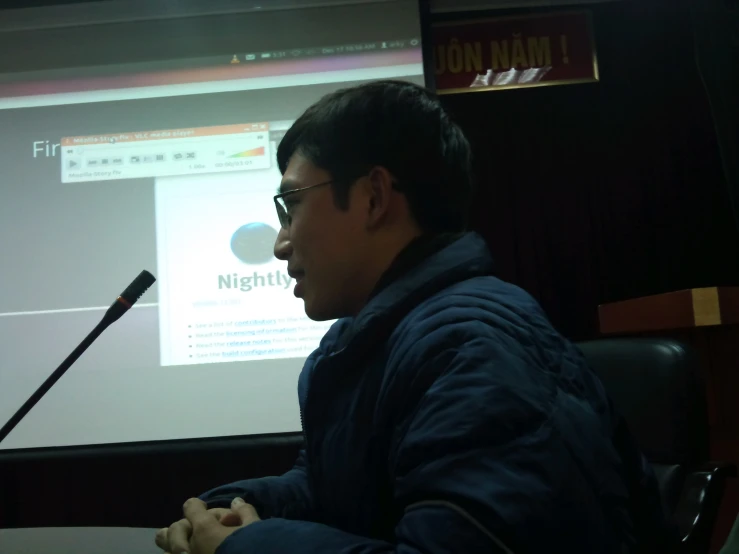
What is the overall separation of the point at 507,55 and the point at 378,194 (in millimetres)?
1741

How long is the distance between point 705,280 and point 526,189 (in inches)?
29.7

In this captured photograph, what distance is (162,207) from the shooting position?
5.94ft

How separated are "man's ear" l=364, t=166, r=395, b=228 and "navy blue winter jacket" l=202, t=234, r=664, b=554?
0.11m

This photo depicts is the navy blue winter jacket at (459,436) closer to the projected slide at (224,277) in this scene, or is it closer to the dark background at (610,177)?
the projected slide at (224,277)

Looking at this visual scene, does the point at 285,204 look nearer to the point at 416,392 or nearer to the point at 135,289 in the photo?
the point at 135,289

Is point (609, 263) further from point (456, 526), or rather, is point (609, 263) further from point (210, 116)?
point (456, 526)

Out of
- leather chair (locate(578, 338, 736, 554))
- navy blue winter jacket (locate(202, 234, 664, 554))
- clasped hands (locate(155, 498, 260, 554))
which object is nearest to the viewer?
navy blue winter jacket (locate(202, 234, 664, 554))

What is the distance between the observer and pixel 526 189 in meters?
2.34

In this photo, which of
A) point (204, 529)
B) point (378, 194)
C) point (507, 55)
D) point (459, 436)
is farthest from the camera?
point (507, 55)

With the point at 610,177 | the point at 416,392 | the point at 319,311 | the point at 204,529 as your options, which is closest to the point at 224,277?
the point at 319,311

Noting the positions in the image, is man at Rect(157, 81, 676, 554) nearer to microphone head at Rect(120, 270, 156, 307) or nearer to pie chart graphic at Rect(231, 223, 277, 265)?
microphone head at Rect(120, 270, 156, 307)

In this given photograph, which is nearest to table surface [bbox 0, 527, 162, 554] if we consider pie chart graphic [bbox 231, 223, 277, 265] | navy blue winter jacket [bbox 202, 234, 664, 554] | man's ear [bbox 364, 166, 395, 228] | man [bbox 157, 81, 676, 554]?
man [bbox 157, 81, 676, 554]

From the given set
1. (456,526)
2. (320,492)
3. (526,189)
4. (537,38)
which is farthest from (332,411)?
(537,38)

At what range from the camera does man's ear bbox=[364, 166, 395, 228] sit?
805 millimetres
